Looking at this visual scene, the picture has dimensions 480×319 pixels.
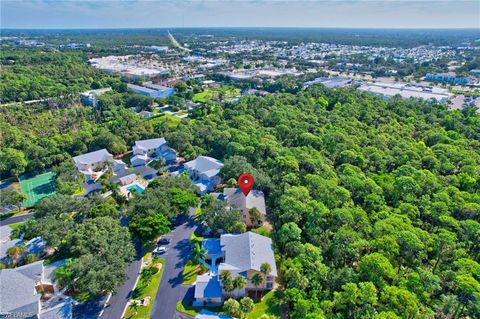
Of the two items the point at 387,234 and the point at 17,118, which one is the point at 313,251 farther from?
the point at 17,118

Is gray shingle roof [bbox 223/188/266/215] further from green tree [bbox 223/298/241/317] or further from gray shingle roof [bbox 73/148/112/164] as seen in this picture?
gray shingle roof [bbox 73/148/112/164]

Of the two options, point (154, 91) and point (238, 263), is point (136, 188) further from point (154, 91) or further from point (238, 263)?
point (154, 91)

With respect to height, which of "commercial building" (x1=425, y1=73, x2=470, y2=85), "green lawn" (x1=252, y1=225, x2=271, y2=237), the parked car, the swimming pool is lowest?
the parked car

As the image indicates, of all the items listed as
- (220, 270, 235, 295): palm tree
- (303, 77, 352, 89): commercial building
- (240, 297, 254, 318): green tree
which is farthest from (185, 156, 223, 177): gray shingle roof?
(303, 77, 352, 89): commercial building

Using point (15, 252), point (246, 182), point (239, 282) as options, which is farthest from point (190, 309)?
point (15, 252)

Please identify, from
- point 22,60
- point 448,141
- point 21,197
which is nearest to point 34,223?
point 21,197

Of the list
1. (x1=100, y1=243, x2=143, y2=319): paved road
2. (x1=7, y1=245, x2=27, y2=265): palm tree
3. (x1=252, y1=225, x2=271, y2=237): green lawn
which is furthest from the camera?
(x1=252, y1=225, x2=271, y2=237): green lawn
